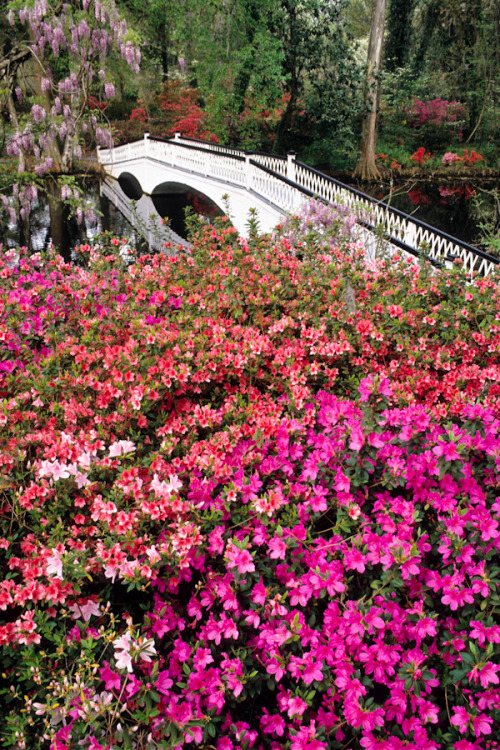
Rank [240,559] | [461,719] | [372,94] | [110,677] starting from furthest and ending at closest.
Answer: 1. [372,94]
2. [240,559]
3. [110,677]
4. [461,719]

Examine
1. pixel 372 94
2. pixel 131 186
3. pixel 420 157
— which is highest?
pixel 372 94

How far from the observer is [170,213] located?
77.7 ft

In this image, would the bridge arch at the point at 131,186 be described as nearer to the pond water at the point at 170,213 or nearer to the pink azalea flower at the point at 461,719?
the pond water at the point at 170,213

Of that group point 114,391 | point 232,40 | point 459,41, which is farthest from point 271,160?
point 459,41

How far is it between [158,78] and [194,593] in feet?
125

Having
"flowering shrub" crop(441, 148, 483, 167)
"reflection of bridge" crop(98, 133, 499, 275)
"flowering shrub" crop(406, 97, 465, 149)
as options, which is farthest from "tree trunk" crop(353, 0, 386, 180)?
"reflection of bridge" crop(98, 133, 499, 275)

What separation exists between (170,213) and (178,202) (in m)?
2.21

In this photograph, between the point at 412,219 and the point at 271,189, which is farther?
the point at 271,189

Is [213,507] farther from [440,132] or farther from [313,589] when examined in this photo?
A: [440,132]

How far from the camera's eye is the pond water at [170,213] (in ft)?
56.7

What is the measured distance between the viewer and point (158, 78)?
3412 cm

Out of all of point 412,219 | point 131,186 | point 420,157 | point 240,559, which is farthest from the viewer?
point 131,186

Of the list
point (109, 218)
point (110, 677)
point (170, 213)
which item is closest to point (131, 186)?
point (170, 213)

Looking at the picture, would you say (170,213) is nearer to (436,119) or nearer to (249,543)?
(436,119)
